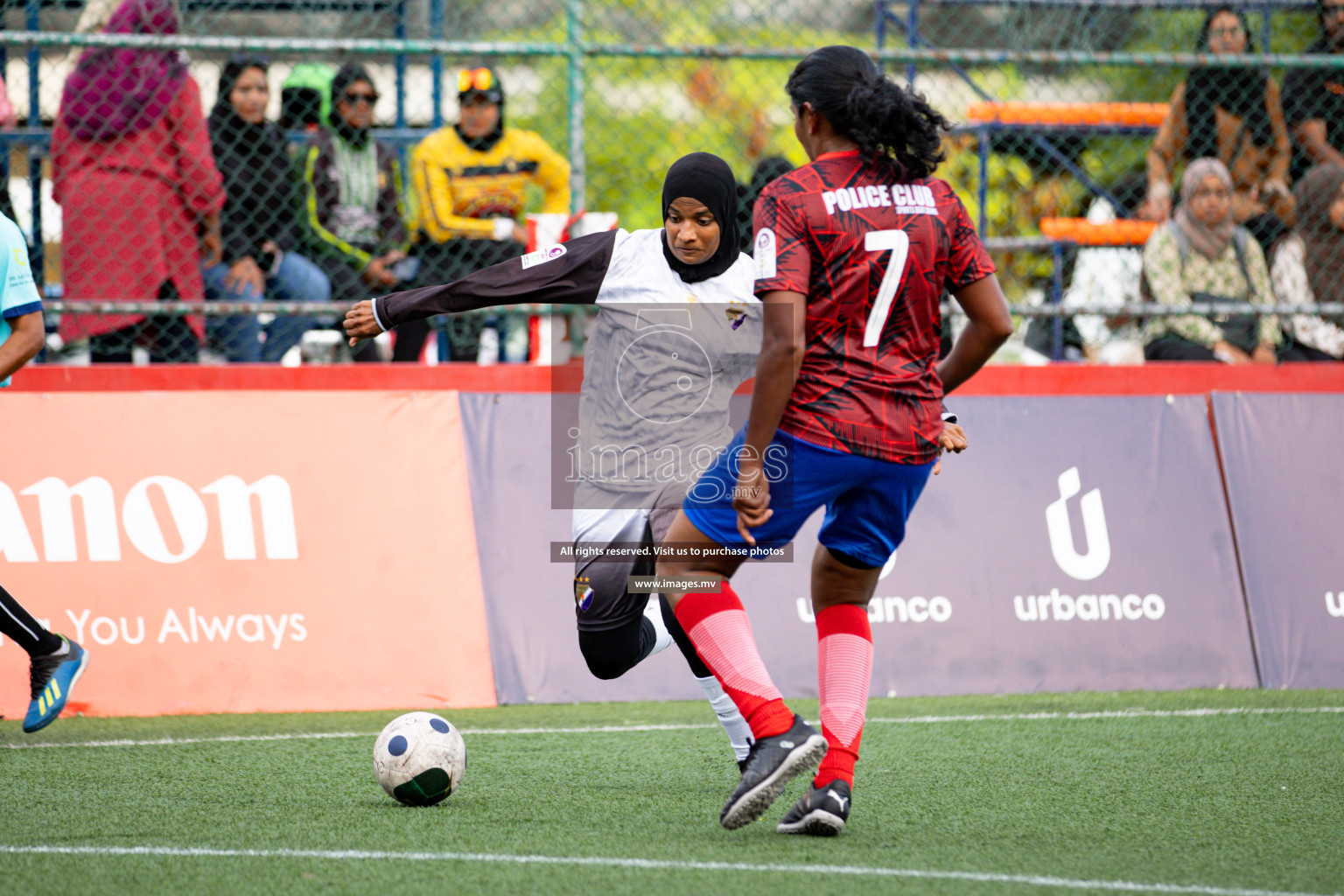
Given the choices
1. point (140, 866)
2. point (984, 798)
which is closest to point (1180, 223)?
point (984, 798)

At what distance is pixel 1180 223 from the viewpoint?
310 inches

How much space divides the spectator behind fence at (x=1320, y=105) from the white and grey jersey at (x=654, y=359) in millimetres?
4806

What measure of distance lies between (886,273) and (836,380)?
305 mm

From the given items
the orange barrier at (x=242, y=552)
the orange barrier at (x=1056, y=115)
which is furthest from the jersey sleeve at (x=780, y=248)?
the orange barrier at (x=1056, y=115)

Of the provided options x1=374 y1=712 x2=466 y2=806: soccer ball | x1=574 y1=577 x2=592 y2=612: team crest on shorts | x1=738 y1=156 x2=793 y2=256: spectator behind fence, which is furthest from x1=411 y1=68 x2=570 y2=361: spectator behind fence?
x1=374 y1=712 x2=466 y2=806: soccer ball

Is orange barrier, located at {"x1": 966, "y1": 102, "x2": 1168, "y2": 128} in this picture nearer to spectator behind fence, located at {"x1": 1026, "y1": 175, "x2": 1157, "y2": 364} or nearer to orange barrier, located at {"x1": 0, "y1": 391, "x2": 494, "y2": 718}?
spectator behind fence, located at {"x1": 1026, "y1": 175, "x2": 1157, "y2": 364}

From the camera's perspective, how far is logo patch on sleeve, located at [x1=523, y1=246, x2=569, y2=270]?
4.37 m

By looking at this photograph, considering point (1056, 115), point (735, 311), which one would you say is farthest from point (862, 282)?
point (1056, 115)

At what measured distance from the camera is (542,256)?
14.5 feet

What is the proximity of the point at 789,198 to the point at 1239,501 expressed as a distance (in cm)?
438

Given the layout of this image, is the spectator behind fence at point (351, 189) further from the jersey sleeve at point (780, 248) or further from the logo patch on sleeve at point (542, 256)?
the jersey sleeve at point (780, 248)

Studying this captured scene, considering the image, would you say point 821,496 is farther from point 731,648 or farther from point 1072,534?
point 1072,534

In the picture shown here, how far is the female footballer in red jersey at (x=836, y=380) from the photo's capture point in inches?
140

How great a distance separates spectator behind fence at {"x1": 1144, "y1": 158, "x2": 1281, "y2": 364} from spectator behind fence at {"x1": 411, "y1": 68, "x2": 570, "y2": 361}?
3.39 m
